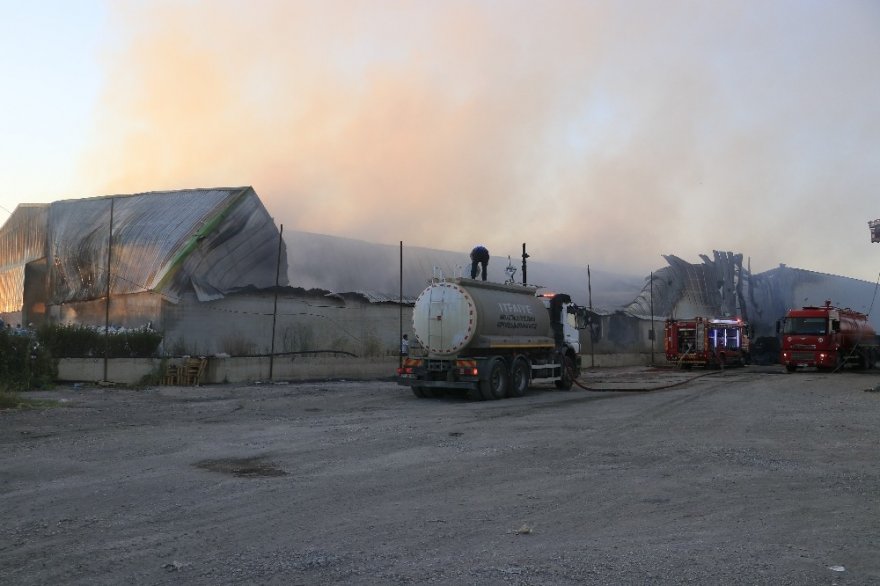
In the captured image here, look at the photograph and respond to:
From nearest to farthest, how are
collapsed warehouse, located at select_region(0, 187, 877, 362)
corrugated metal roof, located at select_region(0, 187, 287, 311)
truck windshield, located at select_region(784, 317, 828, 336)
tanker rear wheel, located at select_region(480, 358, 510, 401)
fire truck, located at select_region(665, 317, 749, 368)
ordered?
tanker rear wheel, located at select_region(480, 358, 510, 401) → collapsed warehouse, located at select_region(0, 187, 877, 362) → corrugated metal roof, located at select_region(0, 187, 287, 311) → truck windshield, located at select_region(784, 317, 828, 336) → fire truck, located at select_region(665, 317, 749, 368)

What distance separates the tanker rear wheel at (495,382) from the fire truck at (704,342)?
66.0ft

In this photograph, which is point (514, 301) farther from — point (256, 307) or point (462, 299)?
point (256, 307)

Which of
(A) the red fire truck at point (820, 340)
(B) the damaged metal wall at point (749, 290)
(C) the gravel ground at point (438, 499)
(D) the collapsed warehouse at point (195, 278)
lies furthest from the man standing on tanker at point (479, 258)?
(B) the damaged metal wall at point (749, 290)

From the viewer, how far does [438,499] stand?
273 inches

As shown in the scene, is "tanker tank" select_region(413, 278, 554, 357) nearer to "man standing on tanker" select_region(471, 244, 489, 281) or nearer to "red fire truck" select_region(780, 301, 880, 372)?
"man standing on tanker" select_region(471, 244, 489, 281)

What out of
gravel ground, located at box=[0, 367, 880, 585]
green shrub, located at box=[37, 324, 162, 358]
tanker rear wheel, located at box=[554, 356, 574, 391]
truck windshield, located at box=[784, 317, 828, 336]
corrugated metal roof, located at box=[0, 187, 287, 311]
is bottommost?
gravel ground, located at box=[0, 367, 880, 585]

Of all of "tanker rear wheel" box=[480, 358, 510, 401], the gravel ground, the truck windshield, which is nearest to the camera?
the gravel ground

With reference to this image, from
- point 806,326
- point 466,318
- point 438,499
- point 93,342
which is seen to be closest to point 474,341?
point 466,318

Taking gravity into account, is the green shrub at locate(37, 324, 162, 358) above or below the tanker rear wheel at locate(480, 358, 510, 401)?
above

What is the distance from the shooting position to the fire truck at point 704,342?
34969 mm

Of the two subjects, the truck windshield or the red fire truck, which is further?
the truck windshield

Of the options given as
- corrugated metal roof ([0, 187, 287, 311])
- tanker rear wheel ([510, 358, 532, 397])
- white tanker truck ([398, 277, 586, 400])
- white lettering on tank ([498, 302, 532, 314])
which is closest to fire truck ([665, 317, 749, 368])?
→ white tanker truck ([398, 277, 586, 400])

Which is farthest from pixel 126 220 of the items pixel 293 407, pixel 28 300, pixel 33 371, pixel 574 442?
pixel 574 442

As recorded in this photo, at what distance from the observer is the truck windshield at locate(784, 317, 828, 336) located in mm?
30309
